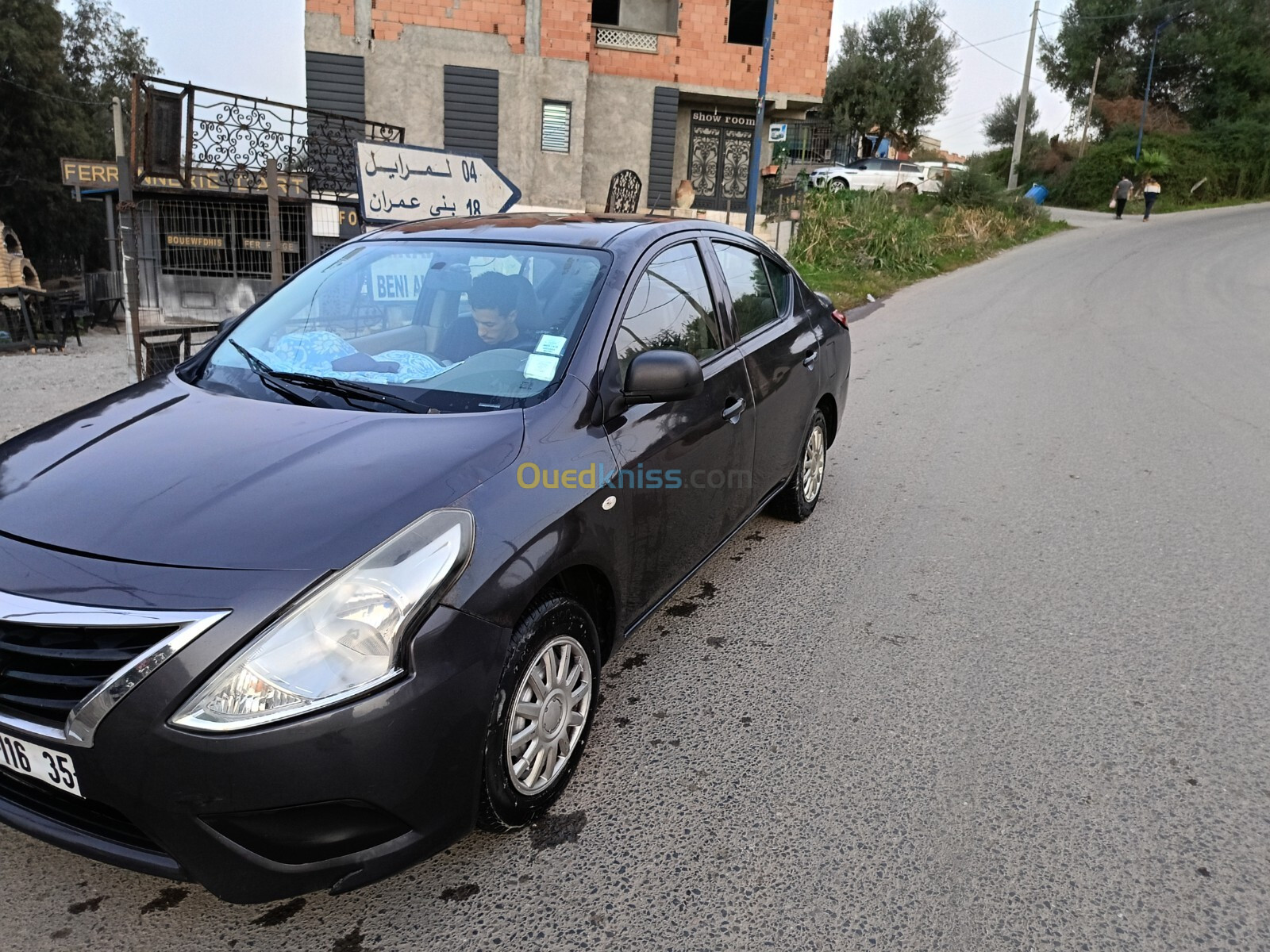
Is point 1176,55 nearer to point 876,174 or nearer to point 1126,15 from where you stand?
point 1126,15

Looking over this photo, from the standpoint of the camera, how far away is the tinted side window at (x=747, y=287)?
13.8 ft

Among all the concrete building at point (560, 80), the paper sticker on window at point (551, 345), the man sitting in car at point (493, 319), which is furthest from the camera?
the concrete building at point (560, 80)

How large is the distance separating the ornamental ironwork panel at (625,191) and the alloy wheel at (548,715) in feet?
65.8

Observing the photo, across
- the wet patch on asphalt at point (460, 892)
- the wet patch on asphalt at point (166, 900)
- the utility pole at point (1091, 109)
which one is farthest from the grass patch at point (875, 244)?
the utility pole at point (1091, 109)

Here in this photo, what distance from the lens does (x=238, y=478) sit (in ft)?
7.98

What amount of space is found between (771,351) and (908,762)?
2.01 m

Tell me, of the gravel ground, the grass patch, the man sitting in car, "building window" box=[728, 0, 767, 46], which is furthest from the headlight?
"building window" box=[728, 0, 767, 46]

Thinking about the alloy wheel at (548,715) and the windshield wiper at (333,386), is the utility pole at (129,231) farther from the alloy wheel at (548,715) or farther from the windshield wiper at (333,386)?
the alloy wheel at (548,715)

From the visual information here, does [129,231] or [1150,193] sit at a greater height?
[1150,193]

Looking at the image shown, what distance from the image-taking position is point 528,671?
247 centimetres

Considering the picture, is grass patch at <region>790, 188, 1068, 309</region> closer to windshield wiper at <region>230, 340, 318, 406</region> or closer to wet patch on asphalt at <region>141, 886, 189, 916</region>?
windshield wiper at <region>230, 340, 318, 406</region>

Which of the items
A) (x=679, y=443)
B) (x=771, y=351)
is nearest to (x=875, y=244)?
(x=771, y=351)

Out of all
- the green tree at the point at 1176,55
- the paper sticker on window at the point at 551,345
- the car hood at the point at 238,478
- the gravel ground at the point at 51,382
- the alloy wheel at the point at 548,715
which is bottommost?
the gravel ground at the point at 51,382

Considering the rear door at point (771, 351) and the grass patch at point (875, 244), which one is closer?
the rear door at point (771, 351)
